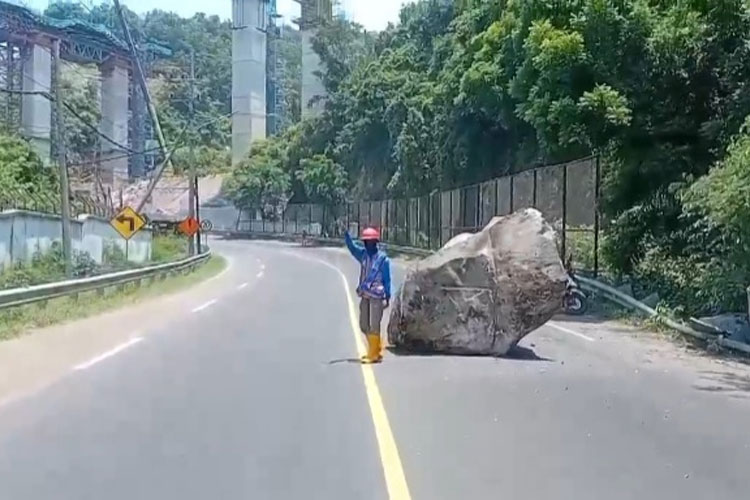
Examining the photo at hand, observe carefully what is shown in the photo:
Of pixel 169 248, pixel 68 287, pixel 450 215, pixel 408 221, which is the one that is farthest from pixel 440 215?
pixel 68 287

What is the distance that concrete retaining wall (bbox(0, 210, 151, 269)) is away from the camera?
31750 millimetres

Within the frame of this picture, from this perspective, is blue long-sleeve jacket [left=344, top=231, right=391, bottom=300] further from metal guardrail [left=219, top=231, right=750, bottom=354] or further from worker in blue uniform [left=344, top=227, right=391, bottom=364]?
metal guardrail [left=219, top=231, right=750, bottom=354]

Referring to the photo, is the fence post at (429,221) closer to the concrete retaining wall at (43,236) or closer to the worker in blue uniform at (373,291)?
the concrete retaining wall at (43,236)

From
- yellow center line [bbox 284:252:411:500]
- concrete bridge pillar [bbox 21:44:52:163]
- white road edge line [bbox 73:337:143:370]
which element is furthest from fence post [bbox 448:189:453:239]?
yellow center line [bbox 284:252:411:500]

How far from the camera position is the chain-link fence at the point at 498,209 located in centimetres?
2923

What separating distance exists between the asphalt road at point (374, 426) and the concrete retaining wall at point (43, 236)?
1644cm

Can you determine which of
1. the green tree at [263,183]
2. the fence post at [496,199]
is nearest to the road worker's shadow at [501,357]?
the fence post at [496,199]

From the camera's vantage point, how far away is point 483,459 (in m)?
8.39

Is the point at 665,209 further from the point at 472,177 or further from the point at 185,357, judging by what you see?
the point at 472,177

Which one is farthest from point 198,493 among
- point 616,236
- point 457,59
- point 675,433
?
point 457,59

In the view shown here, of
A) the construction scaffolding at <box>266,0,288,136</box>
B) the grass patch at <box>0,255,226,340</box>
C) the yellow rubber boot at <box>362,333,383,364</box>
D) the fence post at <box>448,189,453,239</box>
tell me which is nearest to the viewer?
the yellow rubber boot at <box>362,333,383,364</box>

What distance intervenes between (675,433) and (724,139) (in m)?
14.7

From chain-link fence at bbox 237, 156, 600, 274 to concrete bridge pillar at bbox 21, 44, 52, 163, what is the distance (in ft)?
70.1

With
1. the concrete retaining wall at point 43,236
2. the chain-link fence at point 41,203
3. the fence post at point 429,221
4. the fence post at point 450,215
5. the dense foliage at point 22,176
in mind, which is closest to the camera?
the concrete retaining wall at point 43,236
